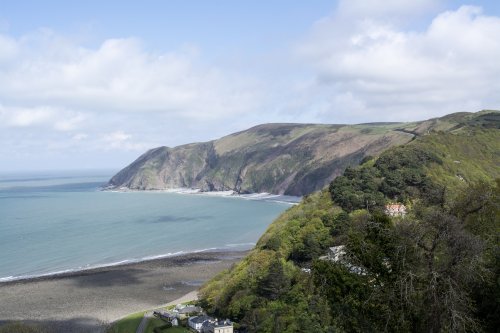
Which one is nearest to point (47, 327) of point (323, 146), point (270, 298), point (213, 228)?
point (270, 298)

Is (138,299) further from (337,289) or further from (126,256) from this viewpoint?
(337,289)

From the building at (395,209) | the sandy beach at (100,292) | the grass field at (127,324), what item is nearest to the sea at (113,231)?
the sandy beach at (100,292)

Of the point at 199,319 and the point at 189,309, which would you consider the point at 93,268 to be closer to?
the point at 189,309

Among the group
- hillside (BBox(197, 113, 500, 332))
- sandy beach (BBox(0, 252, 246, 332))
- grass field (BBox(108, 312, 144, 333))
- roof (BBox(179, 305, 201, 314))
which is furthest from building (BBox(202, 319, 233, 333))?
sandy beach (BBox(0, 252, 246, 332))

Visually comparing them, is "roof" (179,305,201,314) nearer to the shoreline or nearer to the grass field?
the grass field

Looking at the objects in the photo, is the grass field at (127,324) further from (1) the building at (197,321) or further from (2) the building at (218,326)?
(2) the building at (218,326)

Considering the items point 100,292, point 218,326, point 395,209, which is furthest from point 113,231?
point 218,326
